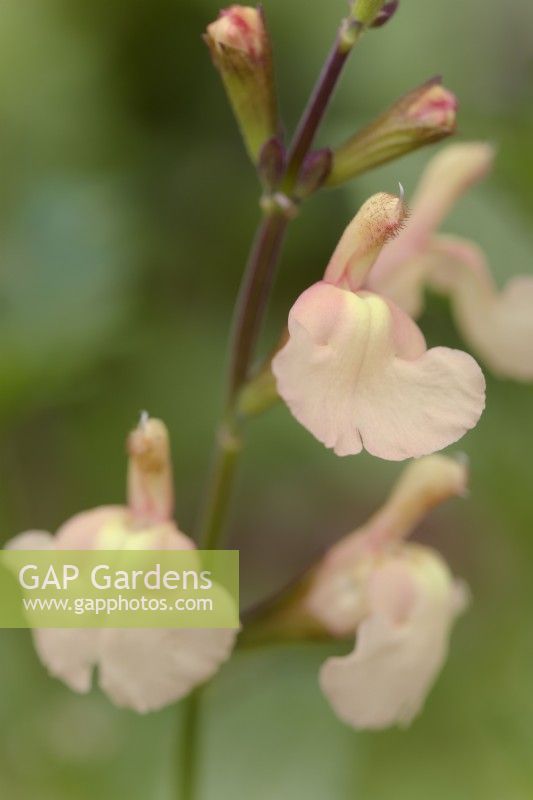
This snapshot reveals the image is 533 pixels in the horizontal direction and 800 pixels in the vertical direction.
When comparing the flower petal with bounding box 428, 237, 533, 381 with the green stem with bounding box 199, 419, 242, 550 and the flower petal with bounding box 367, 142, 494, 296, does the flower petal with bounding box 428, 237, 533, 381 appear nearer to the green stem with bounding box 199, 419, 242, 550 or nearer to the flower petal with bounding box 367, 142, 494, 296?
the flower petal with bounding box 367, 142, 494, 296

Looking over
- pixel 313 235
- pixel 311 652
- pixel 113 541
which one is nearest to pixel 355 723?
pixel 113 541

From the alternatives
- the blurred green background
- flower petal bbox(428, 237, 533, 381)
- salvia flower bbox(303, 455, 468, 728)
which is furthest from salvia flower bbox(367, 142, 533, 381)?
the blurred green background

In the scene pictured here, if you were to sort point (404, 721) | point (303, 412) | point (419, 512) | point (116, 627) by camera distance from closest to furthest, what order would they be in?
point (303, 412)
point (116, 627)
point (404, 721)
point (419, 512)

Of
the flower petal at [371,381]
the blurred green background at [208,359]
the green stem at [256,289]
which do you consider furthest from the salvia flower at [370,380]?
the blurred green background at [208,359]

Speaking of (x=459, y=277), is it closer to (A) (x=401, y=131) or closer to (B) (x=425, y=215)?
(B) (x=425, y=215)

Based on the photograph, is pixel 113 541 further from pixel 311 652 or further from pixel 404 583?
pixel 311 652
